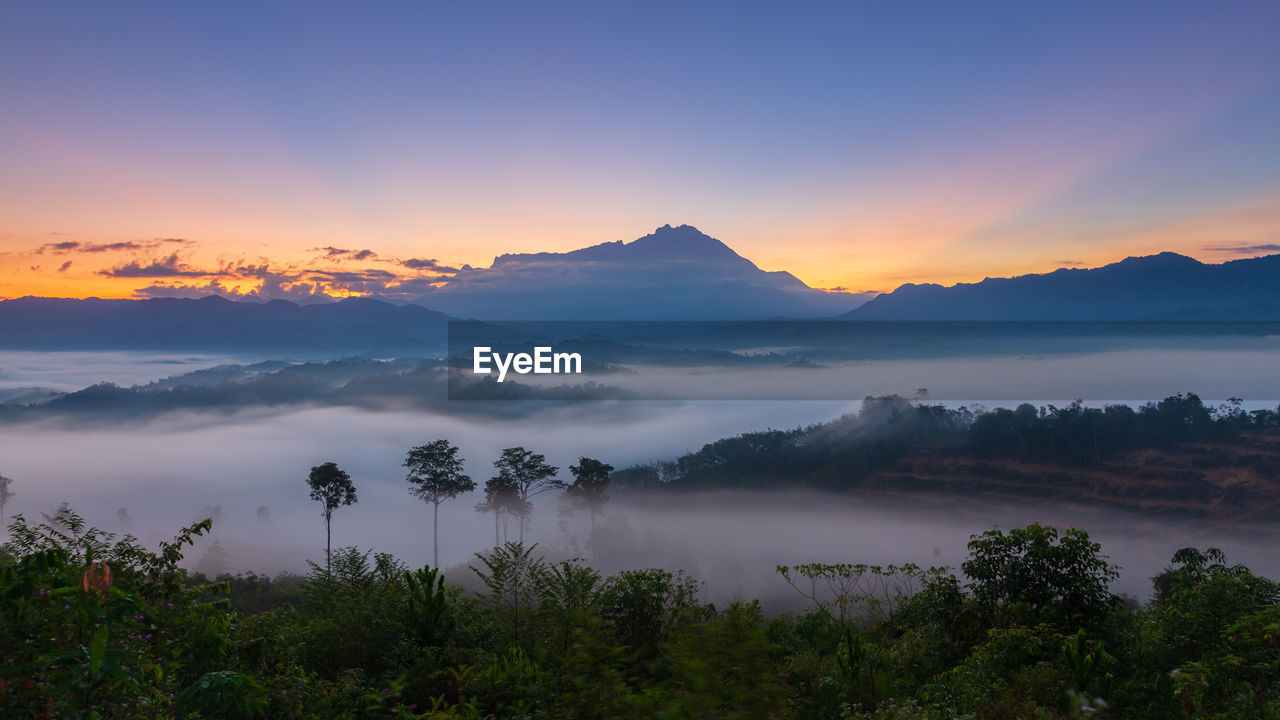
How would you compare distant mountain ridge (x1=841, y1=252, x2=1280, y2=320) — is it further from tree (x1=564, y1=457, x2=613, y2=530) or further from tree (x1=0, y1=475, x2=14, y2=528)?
Result: tree (x1=0, y1=475, x2=14, y2=528)

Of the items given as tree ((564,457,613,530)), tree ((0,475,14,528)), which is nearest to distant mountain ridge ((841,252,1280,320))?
tree ((564,457,613,530))

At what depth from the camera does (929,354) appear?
115875 mm

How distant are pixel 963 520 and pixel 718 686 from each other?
93.1m

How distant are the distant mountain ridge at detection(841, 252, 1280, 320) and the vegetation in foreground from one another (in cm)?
14723

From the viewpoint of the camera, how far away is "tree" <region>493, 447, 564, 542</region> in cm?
5428

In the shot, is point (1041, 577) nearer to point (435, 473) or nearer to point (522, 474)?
point (522, 474)

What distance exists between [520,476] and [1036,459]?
7315 cm

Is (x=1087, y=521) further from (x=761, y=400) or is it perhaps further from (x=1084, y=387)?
(x=761, y=400)

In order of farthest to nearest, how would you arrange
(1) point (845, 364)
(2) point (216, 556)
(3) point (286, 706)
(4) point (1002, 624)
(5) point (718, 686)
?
(1) point (845, 364) → (2) point (216, 556) → (4) point (1002, 624) → (3) point (286, 706) → (5) point (718, 686)

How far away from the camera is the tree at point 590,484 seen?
5528 centimetres

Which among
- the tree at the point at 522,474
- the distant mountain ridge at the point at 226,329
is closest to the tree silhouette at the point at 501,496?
the tree at the point at 522,474

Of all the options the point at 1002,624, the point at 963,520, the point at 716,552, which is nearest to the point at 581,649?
the point at 1002,624

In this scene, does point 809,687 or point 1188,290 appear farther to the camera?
point 1188,290

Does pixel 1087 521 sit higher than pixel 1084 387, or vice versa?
pixel 1084 387
